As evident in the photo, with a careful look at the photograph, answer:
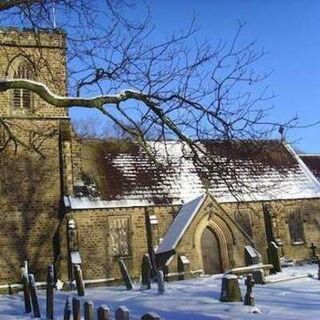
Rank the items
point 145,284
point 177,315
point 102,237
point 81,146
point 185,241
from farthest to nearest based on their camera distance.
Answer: point 81,146 → point 102,237 → point 185,241 → point 145,284 → point 177,315

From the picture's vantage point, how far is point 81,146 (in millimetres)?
28859

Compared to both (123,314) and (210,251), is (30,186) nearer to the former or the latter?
(210,251)

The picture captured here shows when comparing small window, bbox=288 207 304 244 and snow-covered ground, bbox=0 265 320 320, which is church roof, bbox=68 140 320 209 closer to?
small window, bbox=288 207 304 244

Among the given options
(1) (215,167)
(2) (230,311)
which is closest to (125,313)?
(1) (215,167)

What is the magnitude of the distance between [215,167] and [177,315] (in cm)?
378

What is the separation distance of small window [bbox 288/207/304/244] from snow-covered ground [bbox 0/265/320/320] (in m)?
11.8

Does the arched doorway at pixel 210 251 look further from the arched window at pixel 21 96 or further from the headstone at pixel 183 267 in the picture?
the arched window at pixel 21 96

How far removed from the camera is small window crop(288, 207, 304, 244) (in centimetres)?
2967

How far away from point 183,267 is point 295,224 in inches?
367

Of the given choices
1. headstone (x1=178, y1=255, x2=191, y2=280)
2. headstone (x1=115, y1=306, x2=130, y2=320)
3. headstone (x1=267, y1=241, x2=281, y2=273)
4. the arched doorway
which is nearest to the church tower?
headstone (x1=178, y1=255, x2=191, y2=280)

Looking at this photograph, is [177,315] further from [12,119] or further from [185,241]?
[12,119]

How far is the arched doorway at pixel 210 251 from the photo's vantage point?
25.9 meters

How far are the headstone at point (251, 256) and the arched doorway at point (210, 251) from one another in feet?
5.29

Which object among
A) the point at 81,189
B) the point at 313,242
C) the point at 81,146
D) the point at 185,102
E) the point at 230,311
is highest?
the point at 81,146
